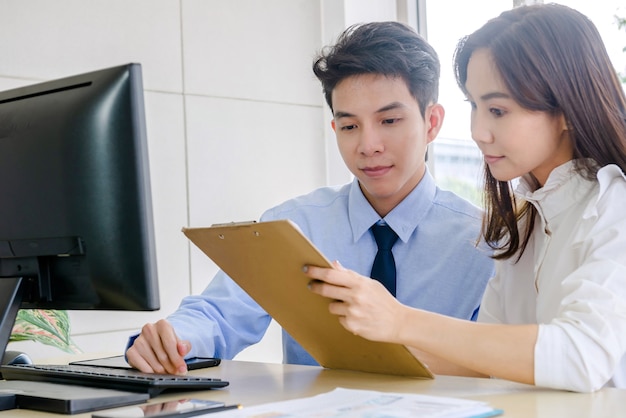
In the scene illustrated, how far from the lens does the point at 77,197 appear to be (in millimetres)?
1265

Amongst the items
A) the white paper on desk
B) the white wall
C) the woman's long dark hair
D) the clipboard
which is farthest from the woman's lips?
the white wall

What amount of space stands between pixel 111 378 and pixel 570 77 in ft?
2.97

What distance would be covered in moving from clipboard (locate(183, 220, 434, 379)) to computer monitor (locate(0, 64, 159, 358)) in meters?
0.11

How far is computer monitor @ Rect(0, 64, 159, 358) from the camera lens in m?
1.22

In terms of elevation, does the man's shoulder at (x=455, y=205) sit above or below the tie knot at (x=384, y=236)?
above

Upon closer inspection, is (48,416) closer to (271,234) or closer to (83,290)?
(83,290)

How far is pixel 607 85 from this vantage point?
4.62 ft

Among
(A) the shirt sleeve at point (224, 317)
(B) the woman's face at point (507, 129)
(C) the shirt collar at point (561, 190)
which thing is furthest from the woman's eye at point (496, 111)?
(A) the shirt sleeve at point (224, 317)

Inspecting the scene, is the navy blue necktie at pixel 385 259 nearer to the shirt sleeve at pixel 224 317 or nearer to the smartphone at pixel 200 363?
the shirt sleeve at pixel 224 317

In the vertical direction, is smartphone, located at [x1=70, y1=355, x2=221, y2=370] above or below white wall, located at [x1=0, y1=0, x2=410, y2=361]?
below

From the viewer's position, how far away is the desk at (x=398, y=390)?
40.9 inches

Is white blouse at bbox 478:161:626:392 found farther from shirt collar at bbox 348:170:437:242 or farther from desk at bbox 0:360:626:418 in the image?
shirt collar at bbox 348:170:437:242

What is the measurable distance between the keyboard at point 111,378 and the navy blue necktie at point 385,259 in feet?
2.22

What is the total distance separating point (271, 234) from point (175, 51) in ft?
7.09
